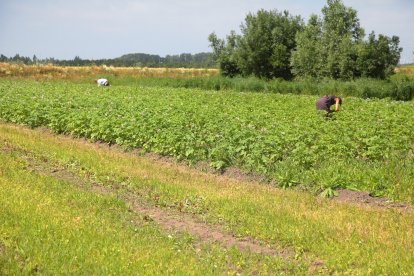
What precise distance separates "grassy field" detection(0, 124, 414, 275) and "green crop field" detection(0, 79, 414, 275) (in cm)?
2

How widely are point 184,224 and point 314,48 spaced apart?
40.1 meters

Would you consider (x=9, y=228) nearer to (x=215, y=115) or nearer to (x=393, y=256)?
(x=393, y=256)

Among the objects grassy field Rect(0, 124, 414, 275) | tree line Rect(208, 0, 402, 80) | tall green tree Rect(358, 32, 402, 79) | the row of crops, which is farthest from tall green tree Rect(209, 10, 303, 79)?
grassy field Rect(0, 124, 414, 275)

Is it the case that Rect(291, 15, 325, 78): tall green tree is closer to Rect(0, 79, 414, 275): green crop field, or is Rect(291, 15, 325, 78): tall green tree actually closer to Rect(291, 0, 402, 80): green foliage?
Rect(291, 0, 402, 80): green foliage

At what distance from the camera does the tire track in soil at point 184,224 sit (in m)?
6.56

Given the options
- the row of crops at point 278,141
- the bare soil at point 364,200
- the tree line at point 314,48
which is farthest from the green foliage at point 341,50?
the bare soil at point 364,200

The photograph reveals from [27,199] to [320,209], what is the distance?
5235 millimetres

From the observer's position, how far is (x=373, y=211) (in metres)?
8.00

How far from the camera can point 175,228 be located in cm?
729

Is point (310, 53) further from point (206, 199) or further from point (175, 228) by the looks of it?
point (175, 228)

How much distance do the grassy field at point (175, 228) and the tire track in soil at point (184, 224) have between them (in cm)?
4

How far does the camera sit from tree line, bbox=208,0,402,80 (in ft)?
134

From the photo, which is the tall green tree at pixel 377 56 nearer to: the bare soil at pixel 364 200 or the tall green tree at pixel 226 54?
the tall green tree at pixel 226 54

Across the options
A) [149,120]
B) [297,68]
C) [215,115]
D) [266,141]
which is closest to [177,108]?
[215,115]
